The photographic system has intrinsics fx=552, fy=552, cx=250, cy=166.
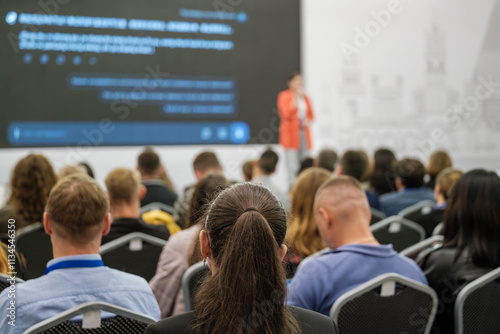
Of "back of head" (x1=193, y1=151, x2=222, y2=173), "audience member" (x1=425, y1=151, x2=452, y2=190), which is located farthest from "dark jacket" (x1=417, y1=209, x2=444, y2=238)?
"back of head" (x1=193, y1=151, x2=222, y2=173)

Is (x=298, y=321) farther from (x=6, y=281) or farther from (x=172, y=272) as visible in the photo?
(x=172, y=272)

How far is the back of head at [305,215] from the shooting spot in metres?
2.81

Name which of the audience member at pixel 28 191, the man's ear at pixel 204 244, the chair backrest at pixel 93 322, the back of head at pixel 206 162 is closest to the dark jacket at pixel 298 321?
the man's ear at pixel 204 244

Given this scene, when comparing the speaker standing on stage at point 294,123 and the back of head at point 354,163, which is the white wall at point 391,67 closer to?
the speaker standing on stage at point 294,123

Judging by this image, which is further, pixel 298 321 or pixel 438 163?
pixel 438 163

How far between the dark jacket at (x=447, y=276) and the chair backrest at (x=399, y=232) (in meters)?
0.79

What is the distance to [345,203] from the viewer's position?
2217mm

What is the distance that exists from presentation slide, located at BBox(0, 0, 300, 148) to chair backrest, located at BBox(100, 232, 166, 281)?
4799 millimetres

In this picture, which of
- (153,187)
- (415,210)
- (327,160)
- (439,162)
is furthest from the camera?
(327,160)

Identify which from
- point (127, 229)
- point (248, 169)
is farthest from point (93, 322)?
point (248, 169)

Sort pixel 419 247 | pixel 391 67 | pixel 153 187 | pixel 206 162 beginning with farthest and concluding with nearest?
pixel 391 67 < pixel 153 187 < pixel 206 162 < pixel 419 247

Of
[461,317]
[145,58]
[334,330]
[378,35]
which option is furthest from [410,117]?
[334,330]

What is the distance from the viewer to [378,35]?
340 inches

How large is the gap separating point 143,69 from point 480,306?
5994mm
